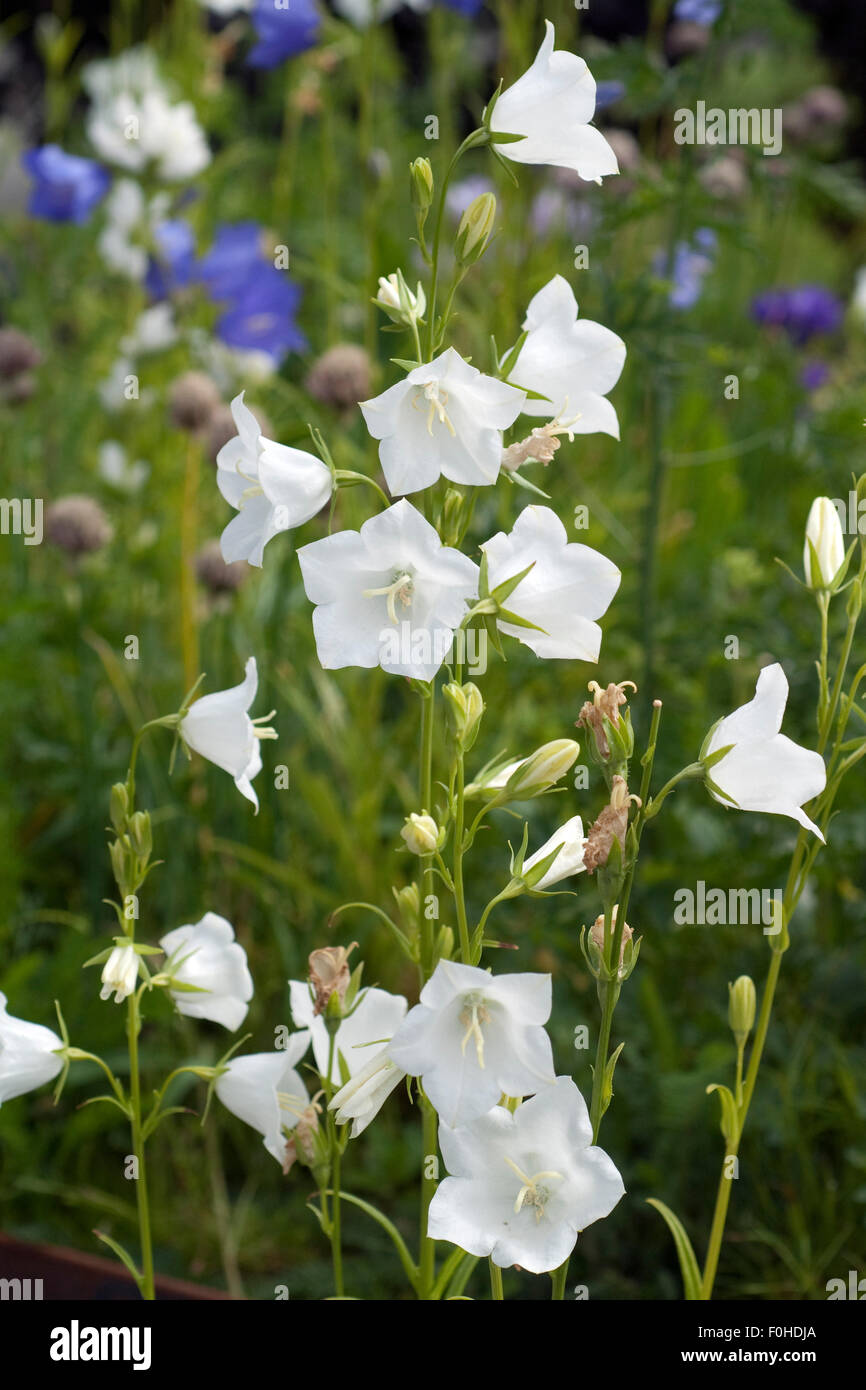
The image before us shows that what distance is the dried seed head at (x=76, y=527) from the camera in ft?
7.66

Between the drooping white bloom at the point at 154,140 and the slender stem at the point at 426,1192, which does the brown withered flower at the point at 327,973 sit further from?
the drooping white bloom at the point at 154,140

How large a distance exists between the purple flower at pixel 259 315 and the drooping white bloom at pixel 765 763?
1.97 metres

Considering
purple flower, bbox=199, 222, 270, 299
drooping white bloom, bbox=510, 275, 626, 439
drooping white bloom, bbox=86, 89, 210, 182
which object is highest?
drooping white bloom, bbox=86, 89, 210, 182

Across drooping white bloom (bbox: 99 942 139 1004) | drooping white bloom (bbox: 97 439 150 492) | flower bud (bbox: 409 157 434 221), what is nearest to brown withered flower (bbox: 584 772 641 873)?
drooping white bloom (bbox: 99 942 139 1004)

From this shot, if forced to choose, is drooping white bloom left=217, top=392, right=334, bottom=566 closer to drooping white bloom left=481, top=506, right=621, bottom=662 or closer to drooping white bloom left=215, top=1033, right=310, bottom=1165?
drooping white bloom left=481, top=506, right=621, bottom=662

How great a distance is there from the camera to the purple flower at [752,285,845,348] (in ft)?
12.1

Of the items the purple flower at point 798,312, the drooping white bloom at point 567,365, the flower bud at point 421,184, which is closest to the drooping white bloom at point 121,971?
the drooping white bloom at point 567,365

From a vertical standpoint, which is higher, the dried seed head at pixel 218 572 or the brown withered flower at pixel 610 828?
the dried seed head at pixel 218 572

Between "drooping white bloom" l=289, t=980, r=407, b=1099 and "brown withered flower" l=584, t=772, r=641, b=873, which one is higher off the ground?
"brown withered flower" l=584, t=772, r=641, b=873

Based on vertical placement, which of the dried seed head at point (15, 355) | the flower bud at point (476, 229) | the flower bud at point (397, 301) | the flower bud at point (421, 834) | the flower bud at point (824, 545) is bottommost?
the flower bud at point (421, 834)

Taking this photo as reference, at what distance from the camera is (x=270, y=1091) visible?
1.20 metres

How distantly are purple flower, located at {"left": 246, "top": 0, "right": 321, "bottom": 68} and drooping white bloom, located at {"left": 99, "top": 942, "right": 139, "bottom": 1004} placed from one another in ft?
6.33

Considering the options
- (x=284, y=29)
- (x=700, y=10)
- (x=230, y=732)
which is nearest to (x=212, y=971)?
(x=230, y=732)
